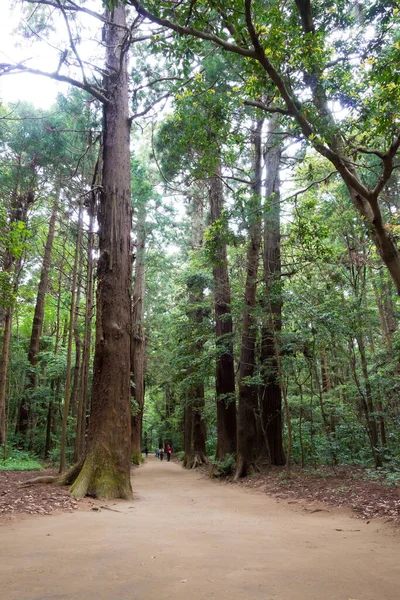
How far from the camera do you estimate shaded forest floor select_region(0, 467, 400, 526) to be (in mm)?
5402

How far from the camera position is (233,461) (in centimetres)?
1195

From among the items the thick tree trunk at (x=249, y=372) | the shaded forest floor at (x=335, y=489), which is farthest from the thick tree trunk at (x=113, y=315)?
the thick tree trunk at (x=249, y=372)

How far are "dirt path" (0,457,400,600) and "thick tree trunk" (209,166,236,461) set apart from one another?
24.8 ft

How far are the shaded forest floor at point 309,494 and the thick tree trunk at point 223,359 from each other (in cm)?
312

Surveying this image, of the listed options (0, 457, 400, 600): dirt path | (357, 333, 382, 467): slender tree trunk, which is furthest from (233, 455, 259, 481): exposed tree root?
(0, 457, 400, 600): dirt path

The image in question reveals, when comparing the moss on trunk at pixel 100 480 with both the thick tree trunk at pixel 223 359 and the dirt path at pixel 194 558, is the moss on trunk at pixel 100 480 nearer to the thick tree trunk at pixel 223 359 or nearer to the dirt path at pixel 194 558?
the dirt path at pixel 194 558

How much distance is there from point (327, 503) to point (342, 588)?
4.51m

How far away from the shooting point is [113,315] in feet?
24.7

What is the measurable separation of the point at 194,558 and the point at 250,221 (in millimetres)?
7571

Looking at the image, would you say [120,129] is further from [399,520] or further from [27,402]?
[27,402]

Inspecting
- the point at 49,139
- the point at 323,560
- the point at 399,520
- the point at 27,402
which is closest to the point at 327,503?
the point at 399,520

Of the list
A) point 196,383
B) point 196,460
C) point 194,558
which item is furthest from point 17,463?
point 194,558

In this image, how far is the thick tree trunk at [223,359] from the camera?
13016 millimetres

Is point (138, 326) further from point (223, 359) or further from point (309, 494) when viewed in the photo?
point (309, 494)
